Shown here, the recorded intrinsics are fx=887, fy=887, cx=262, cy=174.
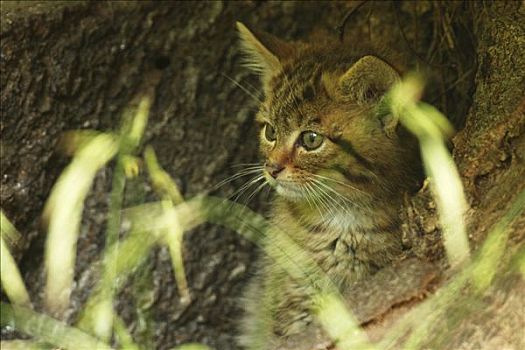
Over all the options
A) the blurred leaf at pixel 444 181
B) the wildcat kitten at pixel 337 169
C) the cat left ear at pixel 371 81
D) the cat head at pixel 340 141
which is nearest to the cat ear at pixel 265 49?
the wildcat kitten at pixel 337 169

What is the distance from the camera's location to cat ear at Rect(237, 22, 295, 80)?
→ 322 centimetres

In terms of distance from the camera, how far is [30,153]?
3.30 meters

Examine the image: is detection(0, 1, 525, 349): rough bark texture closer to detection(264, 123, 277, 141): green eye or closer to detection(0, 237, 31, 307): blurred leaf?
detection(0, 237, 31, 307): blurred leaf

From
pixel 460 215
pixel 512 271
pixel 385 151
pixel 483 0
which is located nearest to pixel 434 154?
pixel 460 215

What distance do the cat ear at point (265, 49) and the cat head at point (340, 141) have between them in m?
0.21

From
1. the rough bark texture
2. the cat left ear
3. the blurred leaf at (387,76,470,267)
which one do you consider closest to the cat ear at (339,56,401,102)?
the cat left ear

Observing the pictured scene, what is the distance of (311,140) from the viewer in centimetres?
296

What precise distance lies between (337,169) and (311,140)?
0.13m

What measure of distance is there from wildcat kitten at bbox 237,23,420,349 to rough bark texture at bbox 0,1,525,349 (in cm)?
39

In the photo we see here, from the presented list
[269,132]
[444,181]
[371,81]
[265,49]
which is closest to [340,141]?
[371,81]

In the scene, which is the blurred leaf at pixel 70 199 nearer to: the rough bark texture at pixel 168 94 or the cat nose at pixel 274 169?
the cat nose at pixel 274 169

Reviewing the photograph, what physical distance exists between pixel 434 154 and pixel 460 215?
8.3 inches

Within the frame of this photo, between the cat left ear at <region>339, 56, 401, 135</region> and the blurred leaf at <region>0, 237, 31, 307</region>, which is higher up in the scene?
the cat left ear at <region>339, 56, 401, 135</region>

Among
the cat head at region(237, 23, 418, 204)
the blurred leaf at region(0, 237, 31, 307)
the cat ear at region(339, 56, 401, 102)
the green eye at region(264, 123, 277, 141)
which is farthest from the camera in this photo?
the green eye at region(264, 123, 277, 141)
